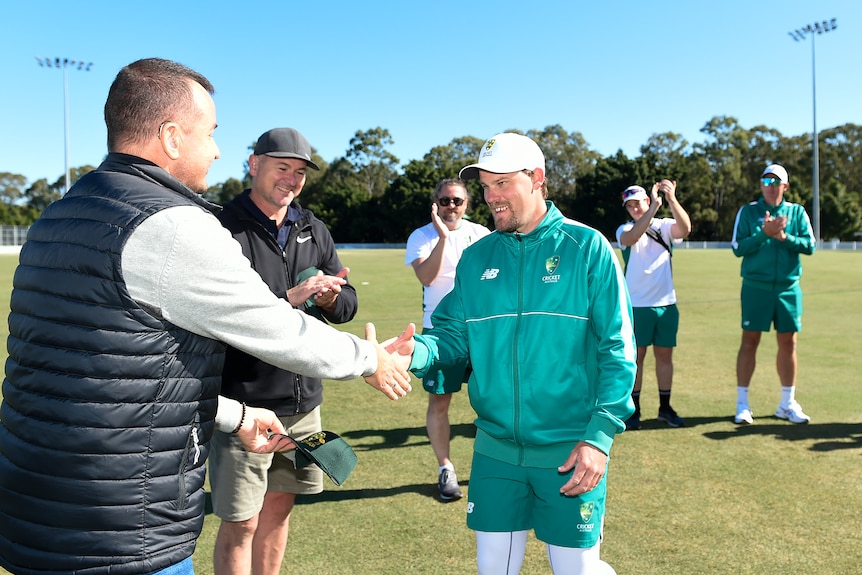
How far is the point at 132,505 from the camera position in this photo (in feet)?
7.02

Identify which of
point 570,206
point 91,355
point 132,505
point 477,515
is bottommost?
point 477,515

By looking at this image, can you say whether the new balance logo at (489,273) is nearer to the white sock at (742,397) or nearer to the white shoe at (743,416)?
the white shoe at (743,416)

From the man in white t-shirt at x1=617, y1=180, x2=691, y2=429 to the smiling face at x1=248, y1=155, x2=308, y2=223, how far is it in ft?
14.6

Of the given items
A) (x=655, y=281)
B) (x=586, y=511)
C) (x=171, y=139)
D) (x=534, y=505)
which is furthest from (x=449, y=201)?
(x=171, y=139)

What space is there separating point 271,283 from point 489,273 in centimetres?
137

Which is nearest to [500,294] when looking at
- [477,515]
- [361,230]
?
[477,515]

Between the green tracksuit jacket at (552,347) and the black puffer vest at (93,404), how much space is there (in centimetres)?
130

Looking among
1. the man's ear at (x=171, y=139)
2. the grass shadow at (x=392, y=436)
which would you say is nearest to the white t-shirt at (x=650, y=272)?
the grass shadow at (x=392, y=436)

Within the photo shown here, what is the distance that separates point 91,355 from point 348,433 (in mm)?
5457

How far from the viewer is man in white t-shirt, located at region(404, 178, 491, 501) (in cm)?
575

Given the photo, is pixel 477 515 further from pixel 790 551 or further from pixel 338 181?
pixel 338 181

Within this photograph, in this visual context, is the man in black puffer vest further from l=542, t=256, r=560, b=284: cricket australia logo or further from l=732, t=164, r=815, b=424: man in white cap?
l=732, t=164, r=815, b=424: man in white cap

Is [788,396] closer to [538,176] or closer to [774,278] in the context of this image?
[774,278]

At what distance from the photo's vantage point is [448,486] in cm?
558
